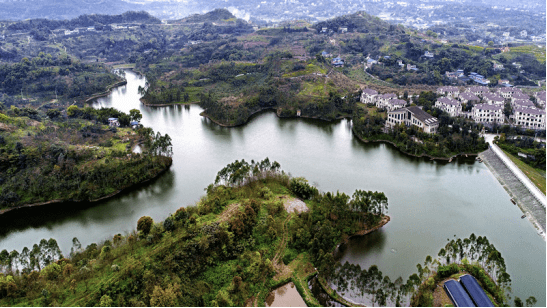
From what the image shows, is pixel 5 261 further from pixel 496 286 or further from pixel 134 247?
pixel 496 286

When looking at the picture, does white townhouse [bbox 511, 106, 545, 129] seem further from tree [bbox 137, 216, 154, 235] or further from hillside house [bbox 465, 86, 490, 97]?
tree [bbox 137, 216, 154, 235]

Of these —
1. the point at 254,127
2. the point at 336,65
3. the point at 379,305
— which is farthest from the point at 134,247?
the point at 336,65

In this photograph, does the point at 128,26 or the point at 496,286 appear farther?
the point at 128,26

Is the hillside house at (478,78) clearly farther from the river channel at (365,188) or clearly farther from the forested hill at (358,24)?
the forested hill at (358,24)

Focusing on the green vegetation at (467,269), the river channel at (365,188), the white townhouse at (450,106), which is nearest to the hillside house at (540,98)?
the white townhouse at (450,106)

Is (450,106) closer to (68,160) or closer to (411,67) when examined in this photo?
(411,67)

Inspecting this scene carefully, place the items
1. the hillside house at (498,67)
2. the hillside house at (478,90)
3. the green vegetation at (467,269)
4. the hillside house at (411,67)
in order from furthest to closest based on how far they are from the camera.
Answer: the hillside house at (411,67)
the hillside house at (498,67)
the hillside house at (478,90)
the green vegetation at (467,269)
